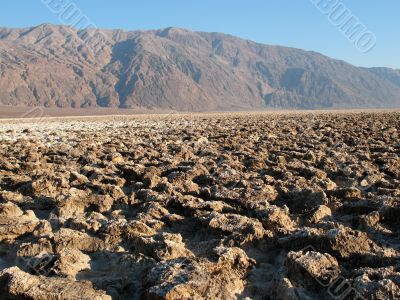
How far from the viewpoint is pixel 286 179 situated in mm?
6188

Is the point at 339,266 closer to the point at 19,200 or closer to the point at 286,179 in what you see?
the point at 286,179

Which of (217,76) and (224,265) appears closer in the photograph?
(224,265)

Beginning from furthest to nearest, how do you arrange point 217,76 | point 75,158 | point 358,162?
point 217,76 < point 75,158 < point 358,162

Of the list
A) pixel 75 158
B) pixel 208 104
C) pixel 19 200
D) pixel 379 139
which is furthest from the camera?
pixel 208 104

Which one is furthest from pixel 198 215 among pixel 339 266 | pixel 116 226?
pixel 339 266

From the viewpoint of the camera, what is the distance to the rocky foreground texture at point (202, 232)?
Result: 115 inches

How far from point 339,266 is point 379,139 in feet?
29.8

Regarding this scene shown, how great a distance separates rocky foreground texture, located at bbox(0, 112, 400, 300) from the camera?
2922 millimetres

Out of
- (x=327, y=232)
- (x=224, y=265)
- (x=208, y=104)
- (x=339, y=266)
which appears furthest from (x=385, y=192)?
(x=208, y=104)

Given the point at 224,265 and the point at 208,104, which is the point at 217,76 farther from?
the point at 224,265

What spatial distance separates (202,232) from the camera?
4094mm

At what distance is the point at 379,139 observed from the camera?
11.6 meters

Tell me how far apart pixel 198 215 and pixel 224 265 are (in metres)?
1.26

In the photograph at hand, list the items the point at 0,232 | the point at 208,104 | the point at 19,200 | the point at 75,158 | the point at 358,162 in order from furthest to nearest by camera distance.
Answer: the point at 208,104
the point at 75,158
the point at 358,162
the point at 19,200
the point at 0,232
